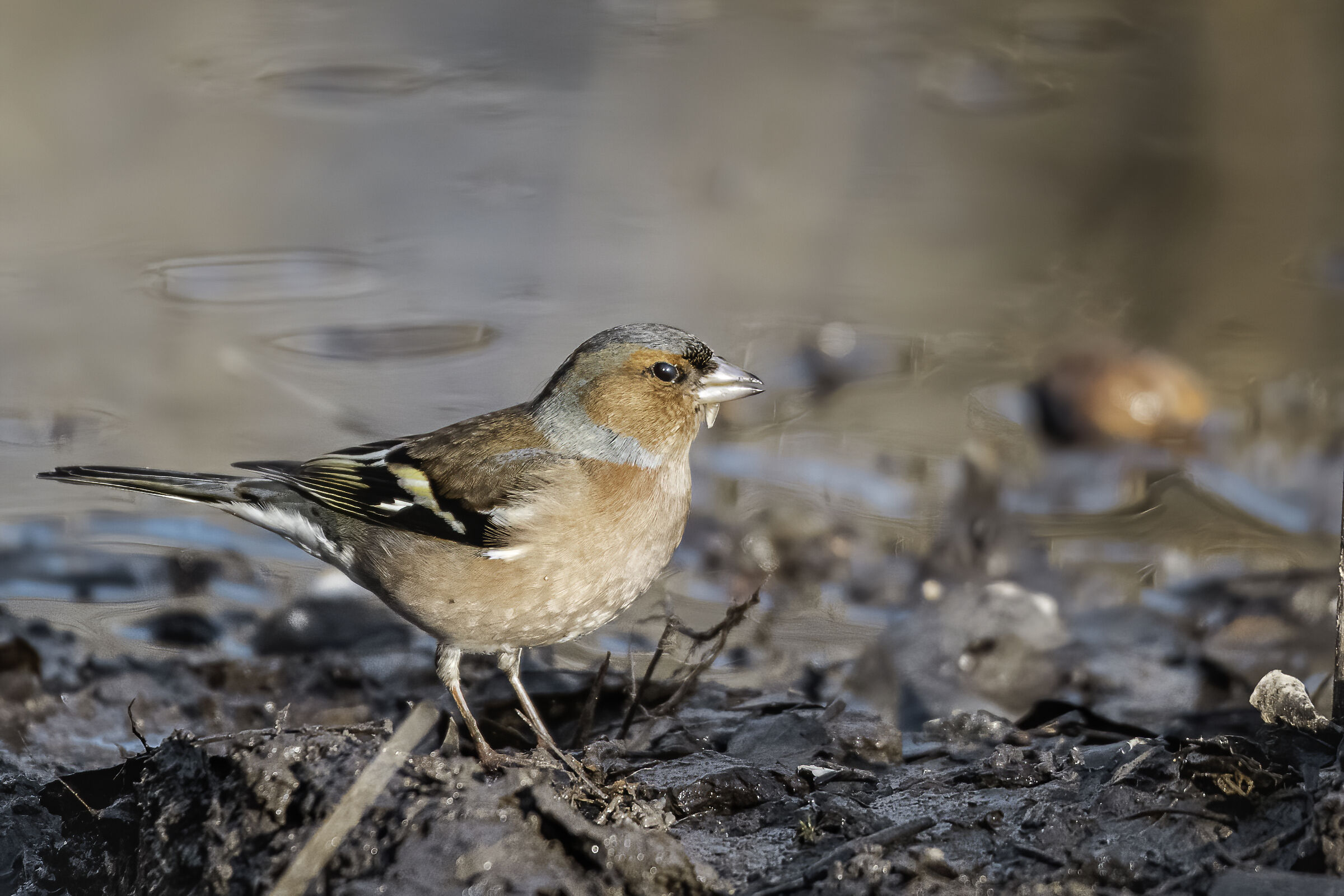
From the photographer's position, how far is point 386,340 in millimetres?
9109

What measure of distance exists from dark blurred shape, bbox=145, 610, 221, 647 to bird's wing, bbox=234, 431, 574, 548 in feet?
3.61

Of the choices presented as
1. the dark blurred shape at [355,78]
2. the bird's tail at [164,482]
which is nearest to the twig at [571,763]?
the bird's tail at [164,482]

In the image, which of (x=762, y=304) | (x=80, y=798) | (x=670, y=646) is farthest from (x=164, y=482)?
(x=762, y=304)

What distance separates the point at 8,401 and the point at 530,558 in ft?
17.5

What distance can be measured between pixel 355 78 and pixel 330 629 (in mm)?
8538

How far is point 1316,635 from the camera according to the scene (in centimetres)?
551

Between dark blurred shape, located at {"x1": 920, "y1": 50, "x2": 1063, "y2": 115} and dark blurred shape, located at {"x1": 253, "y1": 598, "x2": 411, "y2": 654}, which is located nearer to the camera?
dark blurred shape, located at {"x1": 253, "y1": 598, "x2": 411, "y2": 654}

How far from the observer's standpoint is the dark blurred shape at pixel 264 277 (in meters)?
9.67

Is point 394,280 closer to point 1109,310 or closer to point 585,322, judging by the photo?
point 585,322

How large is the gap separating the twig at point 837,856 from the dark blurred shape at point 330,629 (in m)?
2.68

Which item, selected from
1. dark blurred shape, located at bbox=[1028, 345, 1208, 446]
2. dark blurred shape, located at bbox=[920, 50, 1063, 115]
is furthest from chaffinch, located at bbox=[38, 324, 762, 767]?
dark blurred shape, located at bbox=[920, 50, 1063, 115]

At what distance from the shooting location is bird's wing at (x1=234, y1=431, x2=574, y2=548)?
433 centimetres

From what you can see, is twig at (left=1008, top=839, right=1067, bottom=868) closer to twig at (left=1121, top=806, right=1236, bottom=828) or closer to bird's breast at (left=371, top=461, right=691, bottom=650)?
twig at (left=1121, top=806, right=1236, bottom=828)

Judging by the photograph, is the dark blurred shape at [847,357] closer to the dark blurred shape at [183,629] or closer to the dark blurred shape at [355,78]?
the dark blurred shape at [183,629]
